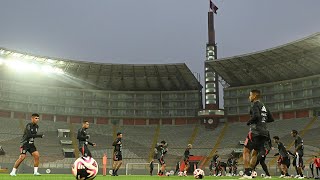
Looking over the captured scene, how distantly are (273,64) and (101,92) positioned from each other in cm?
2924

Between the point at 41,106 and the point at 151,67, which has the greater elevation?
the point at 151,67

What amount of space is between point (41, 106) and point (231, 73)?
31.9 meters

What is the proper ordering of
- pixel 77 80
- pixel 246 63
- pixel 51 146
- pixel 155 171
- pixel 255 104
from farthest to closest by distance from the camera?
pixel 77 80
pixel 246 63
pixel 51 146
pixel 155 171
pixel 255 104

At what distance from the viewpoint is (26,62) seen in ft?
199

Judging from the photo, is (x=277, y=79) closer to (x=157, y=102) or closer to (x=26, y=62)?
(x=157, y=102)

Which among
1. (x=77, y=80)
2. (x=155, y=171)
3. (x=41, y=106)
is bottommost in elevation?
(x=155, y=171)

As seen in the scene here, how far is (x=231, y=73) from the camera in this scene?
216ft

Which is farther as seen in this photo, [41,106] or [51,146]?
[41,106]

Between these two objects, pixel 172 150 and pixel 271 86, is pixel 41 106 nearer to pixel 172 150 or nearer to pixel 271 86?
pixel 172 150

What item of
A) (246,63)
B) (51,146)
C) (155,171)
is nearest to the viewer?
(155,171)

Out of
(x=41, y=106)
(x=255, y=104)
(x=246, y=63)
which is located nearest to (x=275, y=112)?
(x=246, y=63)

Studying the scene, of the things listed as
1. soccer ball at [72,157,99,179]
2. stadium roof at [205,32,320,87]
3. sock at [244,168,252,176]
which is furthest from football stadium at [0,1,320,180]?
soccer ball at [72,157,99,179]

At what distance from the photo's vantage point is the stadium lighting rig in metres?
59.0

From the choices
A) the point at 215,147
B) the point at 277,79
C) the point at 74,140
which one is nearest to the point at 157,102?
the point at 215,147
